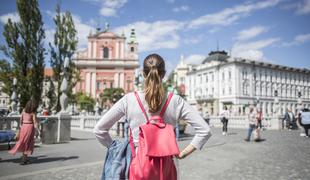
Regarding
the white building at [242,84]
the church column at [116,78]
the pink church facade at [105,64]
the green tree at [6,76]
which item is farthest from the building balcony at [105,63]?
the green tree at [6,76]

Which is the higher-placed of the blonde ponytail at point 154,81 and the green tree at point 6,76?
the green tree at point 6,76

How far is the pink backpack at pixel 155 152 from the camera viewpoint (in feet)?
5.71

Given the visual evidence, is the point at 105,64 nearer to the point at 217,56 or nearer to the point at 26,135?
the point at 217,56

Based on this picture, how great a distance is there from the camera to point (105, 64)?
68.4 metres

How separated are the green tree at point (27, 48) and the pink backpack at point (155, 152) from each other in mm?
16474

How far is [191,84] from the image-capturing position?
76.6 meters

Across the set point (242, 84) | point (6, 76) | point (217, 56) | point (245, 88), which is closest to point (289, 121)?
point (6, 76)

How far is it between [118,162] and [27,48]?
16.5 metres

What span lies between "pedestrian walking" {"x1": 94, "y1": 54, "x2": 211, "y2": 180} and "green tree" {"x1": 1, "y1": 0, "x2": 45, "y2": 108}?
1619 centimetres

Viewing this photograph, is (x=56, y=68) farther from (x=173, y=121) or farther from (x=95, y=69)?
(x=95, y=69)

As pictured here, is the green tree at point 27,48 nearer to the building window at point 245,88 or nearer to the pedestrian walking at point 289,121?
the pedestrian walking at point 289,121

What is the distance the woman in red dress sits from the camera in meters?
6.74

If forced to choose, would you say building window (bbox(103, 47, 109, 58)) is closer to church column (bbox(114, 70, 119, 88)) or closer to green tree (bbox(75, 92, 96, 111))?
church column (bbox(114, 70, 119, 88))

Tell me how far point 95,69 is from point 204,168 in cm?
6558
